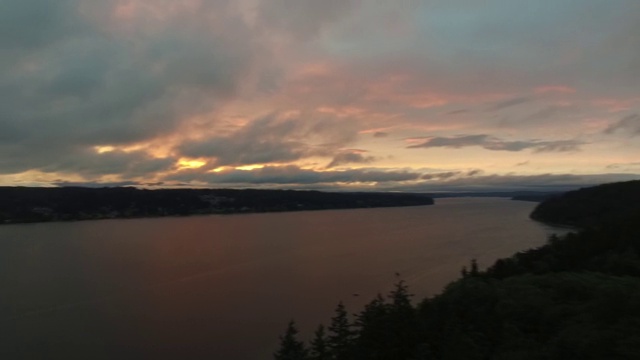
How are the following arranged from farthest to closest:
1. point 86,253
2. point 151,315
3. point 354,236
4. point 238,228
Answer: point 238,228, point 354,236, point 86,253, point 151,315

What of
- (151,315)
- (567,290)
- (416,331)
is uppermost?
(567,290)

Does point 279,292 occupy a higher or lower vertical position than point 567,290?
lower

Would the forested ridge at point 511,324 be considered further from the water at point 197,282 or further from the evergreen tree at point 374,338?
the water at point 197,282

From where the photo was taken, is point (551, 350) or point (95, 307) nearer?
point (551, 350)

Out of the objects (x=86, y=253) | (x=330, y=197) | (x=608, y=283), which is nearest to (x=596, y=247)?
(x=608, y=283)

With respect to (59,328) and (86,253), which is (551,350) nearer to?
(59,328)

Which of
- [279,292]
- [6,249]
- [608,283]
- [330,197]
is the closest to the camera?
[608,283]

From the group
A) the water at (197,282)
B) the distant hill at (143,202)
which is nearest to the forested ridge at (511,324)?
the water at (197,282)
